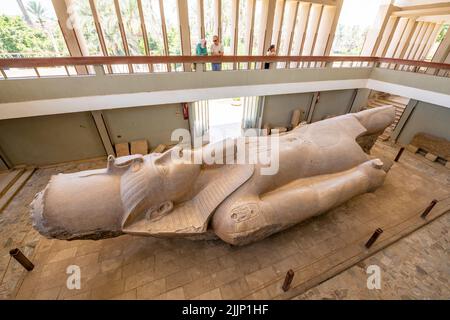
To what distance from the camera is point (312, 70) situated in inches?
226

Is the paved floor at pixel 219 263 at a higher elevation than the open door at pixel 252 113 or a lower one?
lower

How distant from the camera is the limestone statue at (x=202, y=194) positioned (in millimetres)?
1950

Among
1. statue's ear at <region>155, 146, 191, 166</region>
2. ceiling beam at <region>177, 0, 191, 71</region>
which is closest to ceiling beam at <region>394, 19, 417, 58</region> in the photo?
ceiling beam at <region>177, 0, 191, 71</region>

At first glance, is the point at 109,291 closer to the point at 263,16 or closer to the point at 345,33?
the point at 263,16

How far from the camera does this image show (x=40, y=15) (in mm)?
4918

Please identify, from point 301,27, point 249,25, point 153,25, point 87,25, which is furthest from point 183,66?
point 301,27

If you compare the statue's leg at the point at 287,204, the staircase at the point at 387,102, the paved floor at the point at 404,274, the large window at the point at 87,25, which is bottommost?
the paved floor at the point at 404,274

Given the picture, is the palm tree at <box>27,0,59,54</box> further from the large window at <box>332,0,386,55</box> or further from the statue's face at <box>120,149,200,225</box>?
the large window at <box>332,0,386,55</box>

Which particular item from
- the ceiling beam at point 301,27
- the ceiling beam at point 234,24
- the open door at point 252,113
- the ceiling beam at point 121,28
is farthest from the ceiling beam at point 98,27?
the ceiling beam at point 301,27

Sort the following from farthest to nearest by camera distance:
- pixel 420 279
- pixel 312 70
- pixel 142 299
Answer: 1. pixel 312 70
2. pixel 420 279
3. pixel 142 299

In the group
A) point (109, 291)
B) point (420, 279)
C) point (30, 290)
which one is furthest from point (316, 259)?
point (30, 290)

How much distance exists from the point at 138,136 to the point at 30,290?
3.73m

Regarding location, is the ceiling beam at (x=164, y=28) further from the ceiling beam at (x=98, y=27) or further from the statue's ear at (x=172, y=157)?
the statue's ear at (x=172, y=157)

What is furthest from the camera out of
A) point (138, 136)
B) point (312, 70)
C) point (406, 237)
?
point (312, 70)
